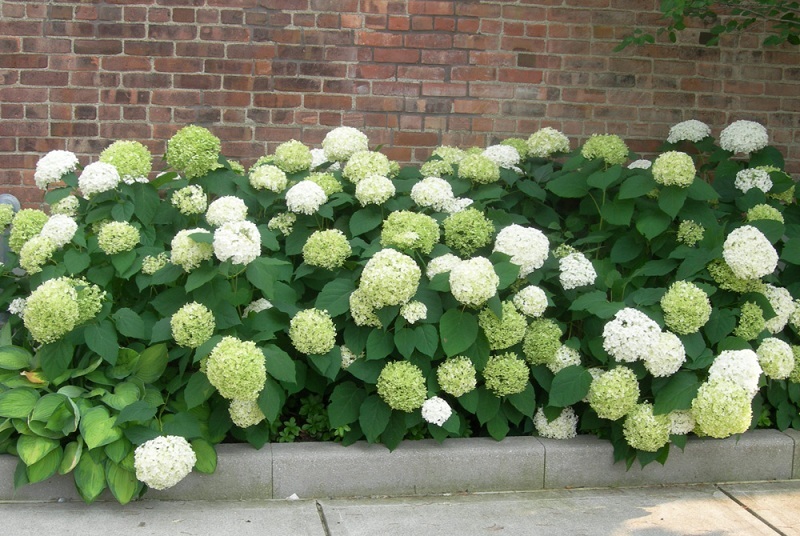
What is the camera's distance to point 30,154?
530cm

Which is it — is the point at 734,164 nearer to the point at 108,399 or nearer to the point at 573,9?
the point at 573,9

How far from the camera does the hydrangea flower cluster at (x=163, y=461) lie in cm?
320

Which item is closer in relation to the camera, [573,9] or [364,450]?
[364,450]

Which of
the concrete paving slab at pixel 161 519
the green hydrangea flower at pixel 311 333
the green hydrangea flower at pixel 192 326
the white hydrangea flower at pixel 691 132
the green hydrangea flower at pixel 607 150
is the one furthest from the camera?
the white hydrangea flower at pixel 691 132

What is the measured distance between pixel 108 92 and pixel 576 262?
119 inches

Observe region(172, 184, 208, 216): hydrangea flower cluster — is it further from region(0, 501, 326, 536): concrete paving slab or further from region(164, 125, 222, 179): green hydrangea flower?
region(0, 501, 326, 536): concrete paving slab

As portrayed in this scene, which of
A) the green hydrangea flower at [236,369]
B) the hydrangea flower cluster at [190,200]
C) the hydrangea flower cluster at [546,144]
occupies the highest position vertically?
the hydrangea flower cluster at [546,144]

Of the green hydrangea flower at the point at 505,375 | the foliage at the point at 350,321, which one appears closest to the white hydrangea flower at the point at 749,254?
the foliage at the point at 350,321

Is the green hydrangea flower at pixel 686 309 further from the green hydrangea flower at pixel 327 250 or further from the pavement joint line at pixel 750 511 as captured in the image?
the green hydrangea flower at pixel 327 250

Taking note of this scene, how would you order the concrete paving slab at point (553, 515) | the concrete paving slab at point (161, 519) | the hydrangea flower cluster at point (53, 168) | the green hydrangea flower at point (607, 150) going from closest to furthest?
1. the concrete paving slab at point (161, 519)
2. the concrete paving slab at point (553, 515)
3. the hydrangea flower cluster at point (53, 168)
4. the green hydrangea flower at point (607, 150)

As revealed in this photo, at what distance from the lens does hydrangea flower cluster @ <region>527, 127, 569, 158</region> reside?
4.84m

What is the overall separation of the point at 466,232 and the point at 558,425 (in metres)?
0.94

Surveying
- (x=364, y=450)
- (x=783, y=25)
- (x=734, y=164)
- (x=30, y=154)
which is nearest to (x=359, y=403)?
(x=364, y=450)

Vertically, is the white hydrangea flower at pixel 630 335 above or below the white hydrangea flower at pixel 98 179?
below
